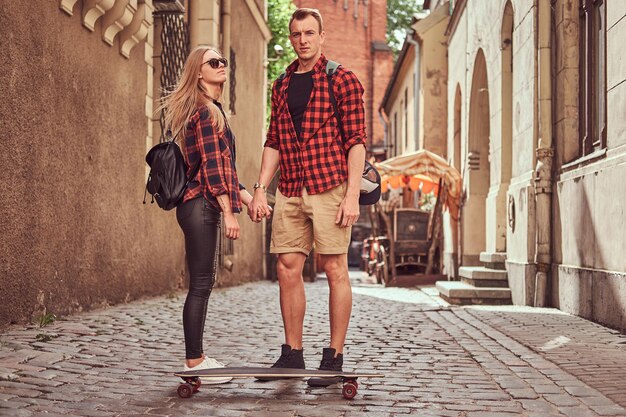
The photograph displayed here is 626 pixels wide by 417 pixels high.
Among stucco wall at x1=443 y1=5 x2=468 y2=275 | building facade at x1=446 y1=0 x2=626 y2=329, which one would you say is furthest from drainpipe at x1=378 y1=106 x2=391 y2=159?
building facade at x1=446 y1=0 x2=626 y2=329

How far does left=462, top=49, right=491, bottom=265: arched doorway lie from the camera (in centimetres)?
1798

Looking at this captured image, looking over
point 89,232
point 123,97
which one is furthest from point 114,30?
point 89,232

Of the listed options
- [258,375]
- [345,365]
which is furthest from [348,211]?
[345,365]

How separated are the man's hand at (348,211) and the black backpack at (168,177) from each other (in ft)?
2.77

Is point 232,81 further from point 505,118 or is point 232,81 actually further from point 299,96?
point 299,96

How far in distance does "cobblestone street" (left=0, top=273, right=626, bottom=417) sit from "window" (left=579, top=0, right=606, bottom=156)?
78.0 inches

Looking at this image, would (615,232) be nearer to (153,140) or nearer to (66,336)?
(66,336)

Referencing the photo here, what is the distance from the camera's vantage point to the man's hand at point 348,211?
16.6 ft

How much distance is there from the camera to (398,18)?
51.7 metres

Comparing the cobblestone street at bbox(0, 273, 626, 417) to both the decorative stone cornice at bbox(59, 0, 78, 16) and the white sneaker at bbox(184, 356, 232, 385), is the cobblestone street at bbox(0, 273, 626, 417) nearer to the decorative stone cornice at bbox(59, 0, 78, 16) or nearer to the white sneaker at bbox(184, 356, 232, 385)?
the white sneaker at bbox(184, 356, 232, 385)

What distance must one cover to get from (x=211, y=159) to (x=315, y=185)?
23.4 inches

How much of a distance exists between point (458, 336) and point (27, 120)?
13.2 ft

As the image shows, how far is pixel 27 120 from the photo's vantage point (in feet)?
25.0

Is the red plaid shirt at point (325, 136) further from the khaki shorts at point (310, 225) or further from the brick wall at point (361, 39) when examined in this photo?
the brick wall at point (361, 39)
